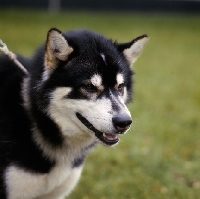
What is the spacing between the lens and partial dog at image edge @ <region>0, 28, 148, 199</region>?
127 inches

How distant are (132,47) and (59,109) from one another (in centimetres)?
88

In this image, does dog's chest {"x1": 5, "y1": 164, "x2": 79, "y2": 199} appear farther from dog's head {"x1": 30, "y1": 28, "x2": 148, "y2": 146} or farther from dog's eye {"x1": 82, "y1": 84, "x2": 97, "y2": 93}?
dog's eye {"x1": 82, "y1": 84, "x2": 97, "y2": 93}

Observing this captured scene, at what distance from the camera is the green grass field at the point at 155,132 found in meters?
4.75

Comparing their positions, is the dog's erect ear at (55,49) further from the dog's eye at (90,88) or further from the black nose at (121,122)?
the black nose at (121,122)

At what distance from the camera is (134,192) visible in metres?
4.62

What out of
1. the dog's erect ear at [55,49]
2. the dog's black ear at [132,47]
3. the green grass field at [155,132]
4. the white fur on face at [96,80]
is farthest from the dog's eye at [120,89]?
the green grass field at [155,132]

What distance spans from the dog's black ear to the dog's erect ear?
533mm

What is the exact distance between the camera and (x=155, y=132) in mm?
6504

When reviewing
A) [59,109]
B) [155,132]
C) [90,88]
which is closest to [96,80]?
[90,88]

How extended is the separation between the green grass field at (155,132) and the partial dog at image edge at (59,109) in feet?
3.97

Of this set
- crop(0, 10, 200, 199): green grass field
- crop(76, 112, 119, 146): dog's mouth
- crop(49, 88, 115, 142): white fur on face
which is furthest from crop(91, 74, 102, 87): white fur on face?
crop(0, 10, 200, 199): green grass field

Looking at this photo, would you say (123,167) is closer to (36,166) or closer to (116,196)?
(116,196)

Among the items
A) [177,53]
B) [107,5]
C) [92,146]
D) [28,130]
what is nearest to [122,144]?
[92,146]

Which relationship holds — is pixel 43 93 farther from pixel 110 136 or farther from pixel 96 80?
pixel 110 136
